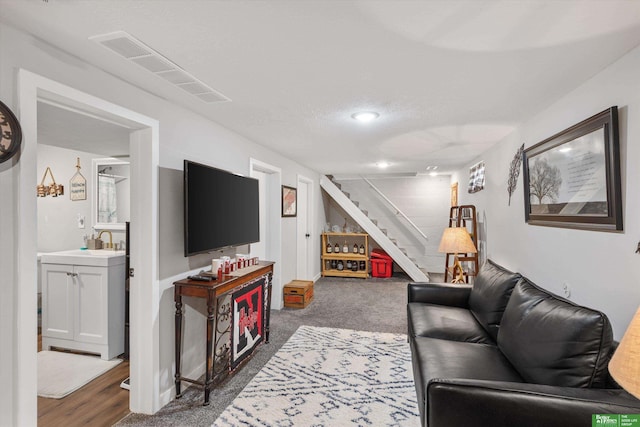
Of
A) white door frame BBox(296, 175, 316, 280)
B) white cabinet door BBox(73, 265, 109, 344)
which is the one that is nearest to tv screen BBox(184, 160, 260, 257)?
white cabinet door BBox(73, 265, 109, 344)

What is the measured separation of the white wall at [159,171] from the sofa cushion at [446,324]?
1.90m

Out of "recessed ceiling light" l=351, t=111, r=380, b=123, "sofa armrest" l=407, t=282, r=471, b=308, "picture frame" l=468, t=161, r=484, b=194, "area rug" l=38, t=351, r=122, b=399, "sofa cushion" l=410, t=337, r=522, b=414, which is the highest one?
"recessed ceiling light" l=351, t=111, r=380, b=123

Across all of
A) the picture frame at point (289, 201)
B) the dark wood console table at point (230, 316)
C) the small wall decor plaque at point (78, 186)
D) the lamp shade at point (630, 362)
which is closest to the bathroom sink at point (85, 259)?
the small wall decor plaque at point (78, 186)

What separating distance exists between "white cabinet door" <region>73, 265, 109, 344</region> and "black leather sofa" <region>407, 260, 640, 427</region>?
2.88 meters

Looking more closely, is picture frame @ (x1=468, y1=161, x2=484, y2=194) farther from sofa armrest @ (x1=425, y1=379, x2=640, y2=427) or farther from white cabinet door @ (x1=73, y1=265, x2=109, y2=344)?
white cabinet door @ (x1=73, y1=265, x2=109, y2=344)

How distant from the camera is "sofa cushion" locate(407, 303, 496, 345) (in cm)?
238

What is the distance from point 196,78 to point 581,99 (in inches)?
95.7

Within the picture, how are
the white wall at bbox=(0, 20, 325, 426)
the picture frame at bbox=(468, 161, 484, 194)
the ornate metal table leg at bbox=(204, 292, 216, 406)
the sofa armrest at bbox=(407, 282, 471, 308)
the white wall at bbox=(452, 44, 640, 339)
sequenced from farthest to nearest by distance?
the picture frame at bbox=(468, 161, 484, 194), the sofa armrest at bbox=(407, 282, 471, 308), the ornate metal table leg at bbox=(204, 292, 216, 406), the white wall at bbox=(452, 44, 640, 339), the white wall at bbox=(0, 20, 325, 426)

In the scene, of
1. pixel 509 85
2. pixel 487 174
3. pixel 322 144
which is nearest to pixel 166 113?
pixel 322 144

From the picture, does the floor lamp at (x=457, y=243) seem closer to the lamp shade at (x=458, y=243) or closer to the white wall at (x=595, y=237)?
the lamp shade at (x=458, y=243)

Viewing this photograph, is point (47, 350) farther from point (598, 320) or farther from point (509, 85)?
point (509, 85)

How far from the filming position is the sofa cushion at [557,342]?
1.43m

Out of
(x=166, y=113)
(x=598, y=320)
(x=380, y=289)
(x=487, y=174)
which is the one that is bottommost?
(x=380, y=289)

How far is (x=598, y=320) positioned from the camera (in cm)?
144
